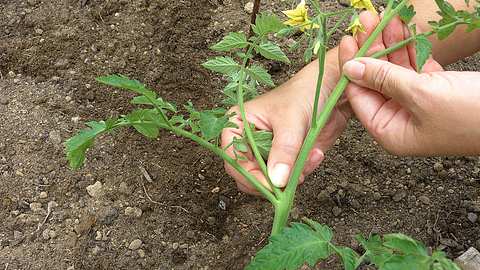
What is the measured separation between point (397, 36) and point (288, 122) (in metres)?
0.36

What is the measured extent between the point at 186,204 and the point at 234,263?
0.72 feet

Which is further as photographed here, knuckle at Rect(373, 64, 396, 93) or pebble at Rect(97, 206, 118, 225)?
pebble at Rect(97, 206, 118, 225)

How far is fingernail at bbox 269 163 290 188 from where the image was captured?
4.83ft

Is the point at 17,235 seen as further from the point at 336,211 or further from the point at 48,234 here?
the point at 336,211

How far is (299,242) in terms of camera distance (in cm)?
116

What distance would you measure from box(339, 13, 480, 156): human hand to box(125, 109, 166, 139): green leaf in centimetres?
45

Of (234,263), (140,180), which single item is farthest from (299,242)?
(140,180)

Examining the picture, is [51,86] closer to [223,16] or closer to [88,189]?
[88,189]

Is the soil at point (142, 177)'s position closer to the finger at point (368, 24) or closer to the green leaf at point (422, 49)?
the finger at point (368, 24)

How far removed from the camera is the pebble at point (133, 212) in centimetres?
185

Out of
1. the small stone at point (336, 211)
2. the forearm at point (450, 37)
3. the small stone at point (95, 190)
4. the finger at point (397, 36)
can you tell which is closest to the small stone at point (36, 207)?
the small stone at point (95, 190)

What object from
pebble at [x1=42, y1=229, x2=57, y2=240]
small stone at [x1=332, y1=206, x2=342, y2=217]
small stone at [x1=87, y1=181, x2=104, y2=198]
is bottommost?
pebble at [x1=42, y1=229, x2=57, y2=240]

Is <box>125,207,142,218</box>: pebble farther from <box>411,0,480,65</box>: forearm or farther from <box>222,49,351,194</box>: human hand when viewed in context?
<box>411,0,480,65</box>: forearm

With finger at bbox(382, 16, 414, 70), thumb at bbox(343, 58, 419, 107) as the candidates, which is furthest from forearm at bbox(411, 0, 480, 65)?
thumb at bbox(343, 58, 419, 107)
